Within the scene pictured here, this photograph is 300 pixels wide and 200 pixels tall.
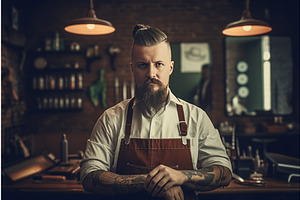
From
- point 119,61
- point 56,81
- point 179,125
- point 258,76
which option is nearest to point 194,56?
point 258,76

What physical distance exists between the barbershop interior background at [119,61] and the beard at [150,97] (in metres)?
3.53

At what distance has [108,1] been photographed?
5230 mm

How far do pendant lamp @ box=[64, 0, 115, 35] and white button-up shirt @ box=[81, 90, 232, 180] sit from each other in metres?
1.38

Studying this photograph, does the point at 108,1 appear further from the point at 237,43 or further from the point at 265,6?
the point at 265,6

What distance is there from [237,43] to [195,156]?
13.8 ft

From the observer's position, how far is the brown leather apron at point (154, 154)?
1.51 metres

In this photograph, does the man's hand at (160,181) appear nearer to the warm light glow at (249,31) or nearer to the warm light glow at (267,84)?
the warm light glow at (249,31)

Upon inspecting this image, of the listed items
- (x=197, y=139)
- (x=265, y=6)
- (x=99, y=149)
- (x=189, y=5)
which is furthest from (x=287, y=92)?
(x=99, y=149)

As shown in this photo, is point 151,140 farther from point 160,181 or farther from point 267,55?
point 267,55

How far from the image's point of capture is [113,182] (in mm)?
1434

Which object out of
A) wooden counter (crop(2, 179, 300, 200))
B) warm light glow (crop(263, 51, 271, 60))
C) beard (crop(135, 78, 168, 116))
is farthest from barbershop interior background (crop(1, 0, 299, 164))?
beard (crop(135, 78, 168, 116))

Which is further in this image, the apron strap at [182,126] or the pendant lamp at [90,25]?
the pendant lamp at [90,25]

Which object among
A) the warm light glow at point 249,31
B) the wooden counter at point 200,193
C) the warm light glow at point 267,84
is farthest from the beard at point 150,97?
the warm light glow at point 267,84

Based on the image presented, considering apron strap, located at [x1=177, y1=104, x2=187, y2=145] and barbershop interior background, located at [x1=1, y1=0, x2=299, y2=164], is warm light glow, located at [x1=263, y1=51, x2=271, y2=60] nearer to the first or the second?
barbershop interior background, located at [x1=1, y1=0, x2=299, y2=164]
